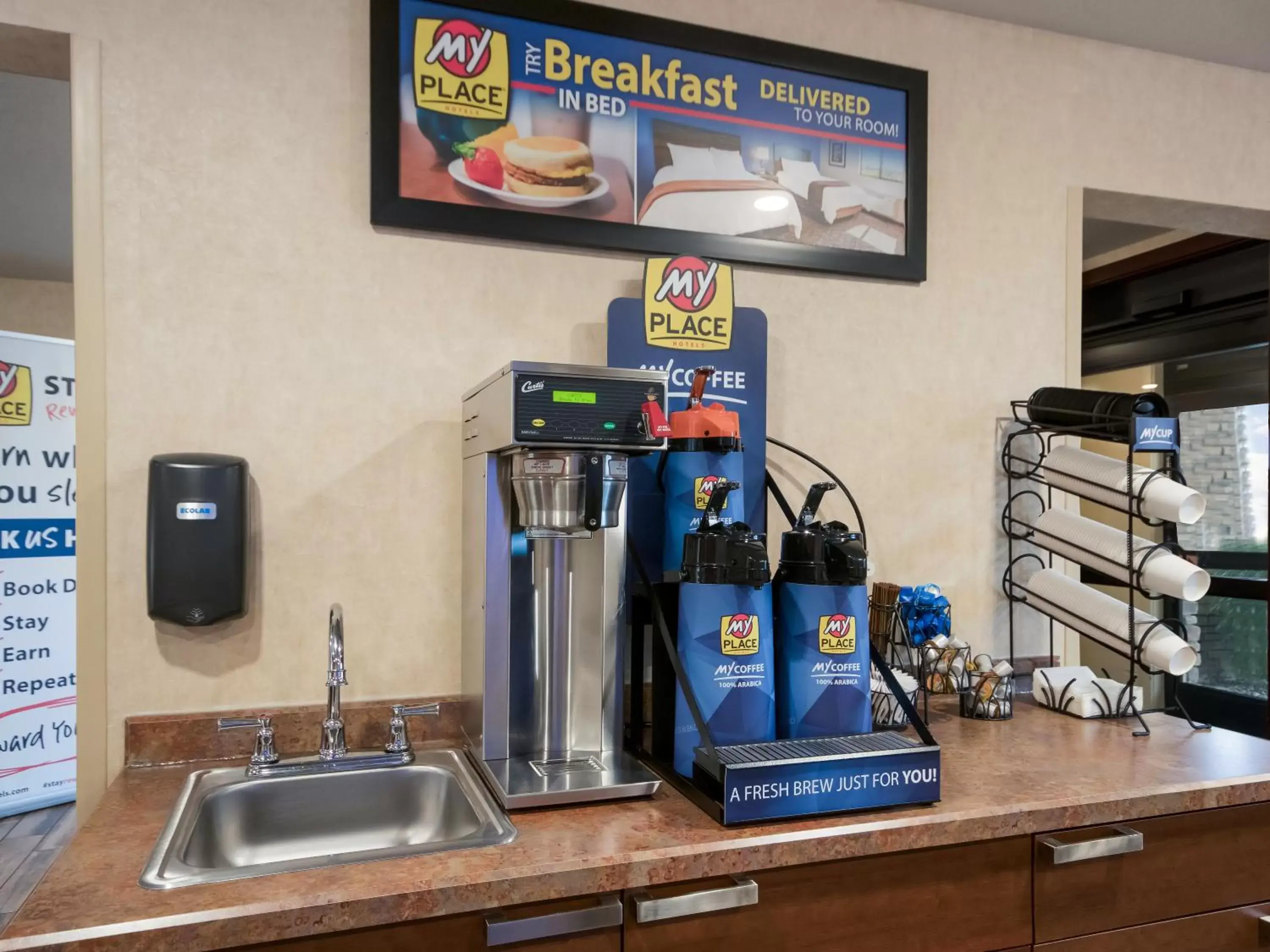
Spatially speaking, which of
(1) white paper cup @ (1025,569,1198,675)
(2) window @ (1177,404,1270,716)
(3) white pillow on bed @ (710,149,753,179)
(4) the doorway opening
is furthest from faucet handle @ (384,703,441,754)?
(2) window @ (1177,404,1270,716)

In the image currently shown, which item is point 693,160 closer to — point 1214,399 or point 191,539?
point 191,539

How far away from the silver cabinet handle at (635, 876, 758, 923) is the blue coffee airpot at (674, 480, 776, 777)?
248 mm

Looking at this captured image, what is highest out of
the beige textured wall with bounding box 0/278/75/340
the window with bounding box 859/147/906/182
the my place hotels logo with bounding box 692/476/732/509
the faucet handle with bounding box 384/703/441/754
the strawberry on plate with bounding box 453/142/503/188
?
the beige textured wall with bounding box 0/278/75/340

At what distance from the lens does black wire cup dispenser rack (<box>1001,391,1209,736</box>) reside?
1812 millimetres

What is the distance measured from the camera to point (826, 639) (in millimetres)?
1436

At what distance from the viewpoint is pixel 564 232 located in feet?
5.88

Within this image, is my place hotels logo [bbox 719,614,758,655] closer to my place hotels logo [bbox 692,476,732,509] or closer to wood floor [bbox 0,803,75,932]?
my place hotels logo [bbox 692,476,732,509]

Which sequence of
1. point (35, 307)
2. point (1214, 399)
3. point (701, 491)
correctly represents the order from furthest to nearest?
point (35, 307) → point (1214, 399) → point (701, 491)

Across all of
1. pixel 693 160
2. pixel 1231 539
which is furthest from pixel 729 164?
pixel 1231 539

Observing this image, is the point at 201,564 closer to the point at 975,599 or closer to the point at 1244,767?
the point at 975,599

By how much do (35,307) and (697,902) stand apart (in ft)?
18.1

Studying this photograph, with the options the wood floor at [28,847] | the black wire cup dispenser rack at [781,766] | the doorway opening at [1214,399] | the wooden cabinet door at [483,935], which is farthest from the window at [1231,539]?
the wood floor at [28,847]

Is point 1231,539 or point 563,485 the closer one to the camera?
point 563,485

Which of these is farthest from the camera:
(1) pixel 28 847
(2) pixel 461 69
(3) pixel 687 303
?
(1) pixel 28 847
